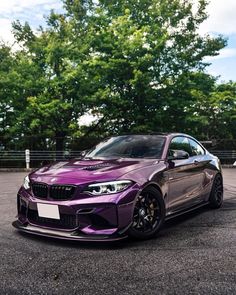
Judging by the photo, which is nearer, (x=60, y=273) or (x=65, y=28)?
(x=60, y=273)

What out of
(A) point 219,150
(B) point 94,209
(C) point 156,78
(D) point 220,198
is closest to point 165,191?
(B) point 94,209

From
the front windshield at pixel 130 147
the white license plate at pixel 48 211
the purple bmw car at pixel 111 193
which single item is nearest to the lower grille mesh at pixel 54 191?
the purple bmw car at pixel 111 193

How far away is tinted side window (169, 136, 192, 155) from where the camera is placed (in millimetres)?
5940

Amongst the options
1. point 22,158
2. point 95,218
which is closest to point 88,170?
point 95,218

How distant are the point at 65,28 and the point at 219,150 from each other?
12459 mm

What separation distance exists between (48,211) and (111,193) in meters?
0.76

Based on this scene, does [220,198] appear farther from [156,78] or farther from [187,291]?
[156,78]

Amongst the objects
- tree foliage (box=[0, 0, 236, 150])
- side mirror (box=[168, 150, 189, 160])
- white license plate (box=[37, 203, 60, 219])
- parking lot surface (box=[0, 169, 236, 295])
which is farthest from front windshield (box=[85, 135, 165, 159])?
tree foliage (box=[0, 0, 236, 150])

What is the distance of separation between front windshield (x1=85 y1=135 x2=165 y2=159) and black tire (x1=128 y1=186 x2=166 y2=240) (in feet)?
2.41

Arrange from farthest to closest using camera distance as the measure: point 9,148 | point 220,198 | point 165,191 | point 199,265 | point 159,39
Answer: point 159,39
point 9,148
point 220,198
point 165,191
point 199,265

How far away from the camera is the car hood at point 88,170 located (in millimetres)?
4480

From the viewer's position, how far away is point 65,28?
A: 2472 cm

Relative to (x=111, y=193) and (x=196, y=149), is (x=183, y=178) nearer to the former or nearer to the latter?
(x=196, y=149)

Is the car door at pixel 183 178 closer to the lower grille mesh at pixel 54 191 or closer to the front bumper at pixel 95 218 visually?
the front bumper at pixel 95 218
